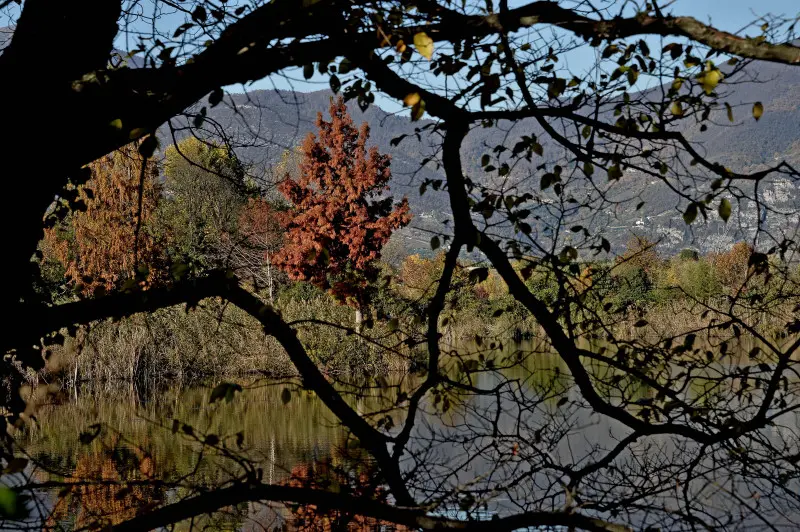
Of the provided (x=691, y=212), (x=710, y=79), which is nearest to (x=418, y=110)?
(x=710, y=79)

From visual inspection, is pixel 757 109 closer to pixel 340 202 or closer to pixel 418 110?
pixel 418 110

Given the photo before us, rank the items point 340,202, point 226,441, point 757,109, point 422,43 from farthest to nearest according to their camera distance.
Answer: point 340,202 < point 226,441 < point 757,109 < point 422,43

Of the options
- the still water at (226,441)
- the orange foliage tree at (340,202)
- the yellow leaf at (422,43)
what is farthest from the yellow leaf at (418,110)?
the orange foliage tree at (340,202)

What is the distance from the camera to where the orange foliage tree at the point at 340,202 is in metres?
18.0

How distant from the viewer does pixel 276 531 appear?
115 inches

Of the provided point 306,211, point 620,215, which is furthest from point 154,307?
point 306,211

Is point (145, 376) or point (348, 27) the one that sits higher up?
point (145, 376)

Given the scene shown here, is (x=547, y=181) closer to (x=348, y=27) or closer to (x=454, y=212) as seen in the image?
(x=454, y=212)

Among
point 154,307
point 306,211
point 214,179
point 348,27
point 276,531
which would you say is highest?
point 214,179

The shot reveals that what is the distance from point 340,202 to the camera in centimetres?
1822

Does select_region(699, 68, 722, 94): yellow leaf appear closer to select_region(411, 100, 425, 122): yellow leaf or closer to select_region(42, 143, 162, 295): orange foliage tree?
select_region(411, 100, 425, 122): yellow leaf

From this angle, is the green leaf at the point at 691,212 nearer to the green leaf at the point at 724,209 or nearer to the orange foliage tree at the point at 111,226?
the green leaf at the point at 724,209

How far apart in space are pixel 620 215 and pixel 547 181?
574 millimetres

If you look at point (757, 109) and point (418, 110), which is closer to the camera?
point (418, 110)
